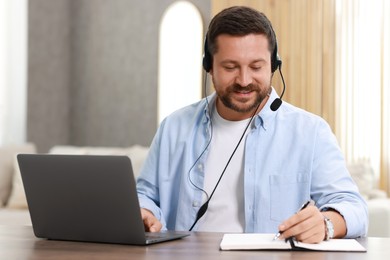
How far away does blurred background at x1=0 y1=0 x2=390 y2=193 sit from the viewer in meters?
5.38

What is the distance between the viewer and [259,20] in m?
2.07

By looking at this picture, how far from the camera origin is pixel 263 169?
81.4 inches

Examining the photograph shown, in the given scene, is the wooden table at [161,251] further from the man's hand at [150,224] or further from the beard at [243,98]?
the beard at [243,98]

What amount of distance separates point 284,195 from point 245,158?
0.14 meters

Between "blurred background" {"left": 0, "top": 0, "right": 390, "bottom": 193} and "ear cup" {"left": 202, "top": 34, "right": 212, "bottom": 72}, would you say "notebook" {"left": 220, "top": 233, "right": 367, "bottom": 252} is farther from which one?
"blurred background" {"left": 0, "top": 0, "right": 390, "bottom": 193}

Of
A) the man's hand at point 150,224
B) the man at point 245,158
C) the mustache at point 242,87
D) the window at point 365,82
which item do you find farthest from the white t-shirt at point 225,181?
the window at point 365,82

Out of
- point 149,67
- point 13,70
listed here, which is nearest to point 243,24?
point 13,70

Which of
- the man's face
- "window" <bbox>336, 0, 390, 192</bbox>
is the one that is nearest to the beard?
the man's face

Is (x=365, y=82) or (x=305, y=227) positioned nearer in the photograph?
(x=305, y=227)

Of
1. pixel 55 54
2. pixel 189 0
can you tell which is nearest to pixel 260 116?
pixel 189 0

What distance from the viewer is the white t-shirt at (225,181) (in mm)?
2066

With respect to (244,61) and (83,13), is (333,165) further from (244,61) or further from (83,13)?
(83,13)

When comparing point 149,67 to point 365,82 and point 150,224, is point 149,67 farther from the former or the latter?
point 150,224

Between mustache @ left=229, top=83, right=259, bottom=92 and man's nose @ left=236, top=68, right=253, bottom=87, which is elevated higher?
man's nose @ left=236, top=68, right=253, bottom=87
